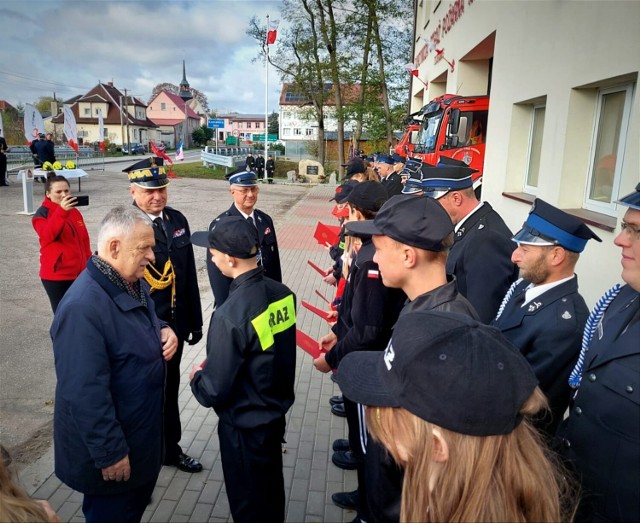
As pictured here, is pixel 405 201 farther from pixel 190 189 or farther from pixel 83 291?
pixel 190 189

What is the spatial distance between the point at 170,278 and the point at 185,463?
1.41 m

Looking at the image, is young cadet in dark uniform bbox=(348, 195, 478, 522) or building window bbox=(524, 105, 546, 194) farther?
building window bbox=(524, 105, 546, 194)

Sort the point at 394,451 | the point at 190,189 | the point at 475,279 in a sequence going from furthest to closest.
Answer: the point at 190,189 < the point at 475,279 < the point at 394,451

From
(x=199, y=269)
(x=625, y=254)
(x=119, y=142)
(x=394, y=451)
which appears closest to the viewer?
(x=394, y=451)

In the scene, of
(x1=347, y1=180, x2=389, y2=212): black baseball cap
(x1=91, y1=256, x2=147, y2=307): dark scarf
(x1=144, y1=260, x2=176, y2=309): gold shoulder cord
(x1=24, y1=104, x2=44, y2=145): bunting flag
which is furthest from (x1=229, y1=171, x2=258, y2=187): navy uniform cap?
(x1=24, y1=104, x2=44, y2=145): bunting flag

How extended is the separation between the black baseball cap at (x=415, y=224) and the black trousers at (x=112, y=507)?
1.85 m

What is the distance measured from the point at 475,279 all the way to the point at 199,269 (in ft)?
25.0

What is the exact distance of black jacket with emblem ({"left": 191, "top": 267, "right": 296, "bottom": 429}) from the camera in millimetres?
2385

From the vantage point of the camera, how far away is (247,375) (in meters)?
2.52

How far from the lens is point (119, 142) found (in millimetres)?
76250

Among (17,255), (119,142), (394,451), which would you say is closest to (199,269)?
(17,255)

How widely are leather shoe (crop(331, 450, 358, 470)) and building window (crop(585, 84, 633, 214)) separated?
11.5 feet

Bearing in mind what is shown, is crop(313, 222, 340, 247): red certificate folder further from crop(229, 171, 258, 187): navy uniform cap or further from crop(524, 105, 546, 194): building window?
crop(524, 105, 546, 194): building window

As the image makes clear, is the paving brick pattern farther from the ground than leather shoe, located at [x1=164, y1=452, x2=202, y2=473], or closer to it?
closer to it
